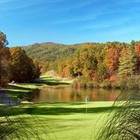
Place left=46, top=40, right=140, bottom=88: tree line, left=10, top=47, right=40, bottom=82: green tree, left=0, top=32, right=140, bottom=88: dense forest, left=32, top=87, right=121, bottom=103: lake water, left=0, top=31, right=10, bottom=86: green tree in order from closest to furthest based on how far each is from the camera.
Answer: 1. left=0, top=31, right=10, bottom=86: green tree
2. left=32, top=87, right=121, bottom=103: lake water
3. left=0, top=32, right=140, bottom=88: dense forest
4. left=10, top=47, right=40, bottom=82: green tree
5. left=46, top=40, right=140, bottom=88: tree line

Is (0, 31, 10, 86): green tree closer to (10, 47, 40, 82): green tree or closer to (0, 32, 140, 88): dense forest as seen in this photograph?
(0, 32, 140, 88): dense forest

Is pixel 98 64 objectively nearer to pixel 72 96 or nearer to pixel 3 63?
pixel 72 96

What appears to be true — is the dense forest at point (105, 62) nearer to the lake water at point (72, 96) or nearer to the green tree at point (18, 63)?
the lake water at point (72, 96)

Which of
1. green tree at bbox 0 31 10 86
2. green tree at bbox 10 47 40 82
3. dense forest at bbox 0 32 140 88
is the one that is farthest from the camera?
green tree at bbox 10 47 40 82

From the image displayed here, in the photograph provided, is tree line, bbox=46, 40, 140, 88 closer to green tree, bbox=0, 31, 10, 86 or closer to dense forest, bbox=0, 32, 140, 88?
dense forest, bbox=0, 32, 140, 88

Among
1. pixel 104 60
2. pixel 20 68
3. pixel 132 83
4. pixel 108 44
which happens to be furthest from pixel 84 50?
pixel 132 83

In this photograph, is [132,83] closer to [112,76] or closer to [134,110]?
[134,110]

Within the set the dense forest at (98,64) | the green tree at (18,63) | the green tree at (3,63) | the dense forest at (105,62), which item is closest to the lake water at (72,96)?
the green tree at (3,63)

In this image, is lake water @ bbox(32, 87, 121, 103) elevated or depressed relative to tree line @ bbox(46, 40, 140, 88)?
depressed

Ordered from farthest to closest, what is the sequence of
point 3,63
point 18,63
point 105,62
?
point 105,62 < point 18,63 < point 3,63

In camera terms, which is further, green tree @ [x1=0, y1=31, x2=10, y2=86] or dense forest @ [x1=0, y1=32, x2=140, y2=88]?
dense forest @ [x1=0, y1=32, x2=140, y2=88]

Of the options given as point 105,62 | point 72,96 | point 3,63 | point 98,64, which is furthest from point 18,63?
point 3,63

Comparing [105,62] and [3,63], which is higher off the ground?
[105,62]

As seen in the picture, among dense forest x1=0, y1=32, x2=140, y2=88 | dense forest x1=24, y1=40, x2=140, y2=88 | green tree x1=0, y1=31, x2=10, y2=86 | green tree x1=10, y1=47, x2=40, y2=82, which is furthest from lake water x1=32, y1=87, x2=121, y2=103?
green tree x1=10, y1=47, x2=40, y2=82
